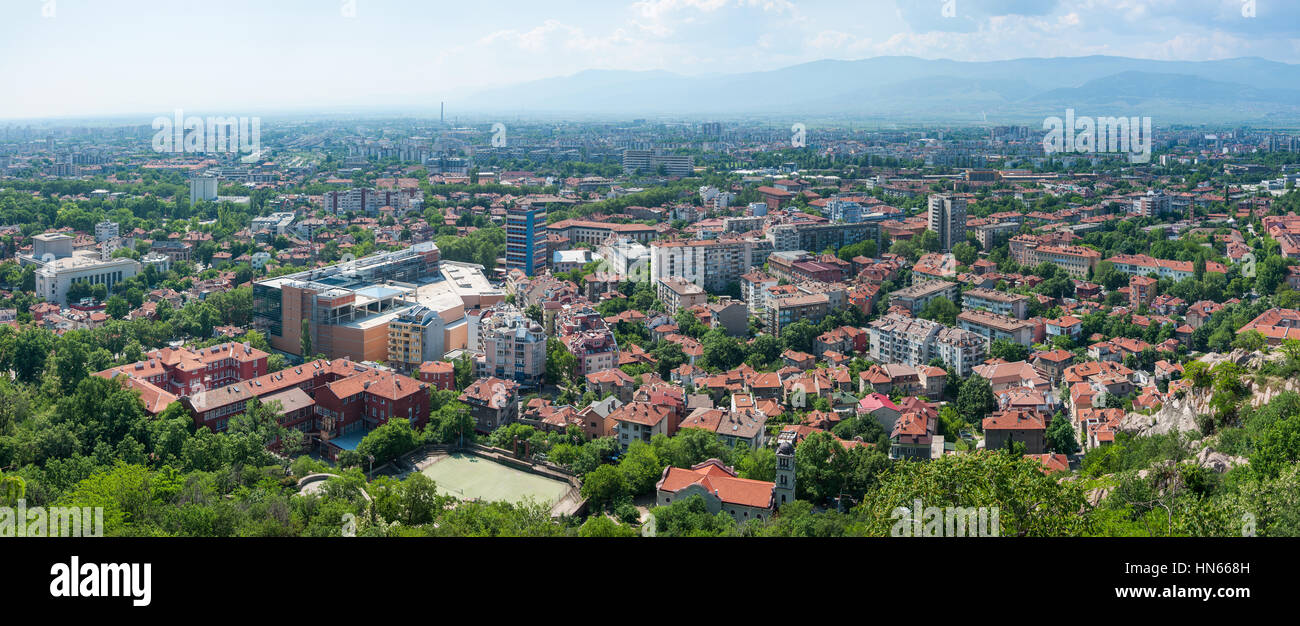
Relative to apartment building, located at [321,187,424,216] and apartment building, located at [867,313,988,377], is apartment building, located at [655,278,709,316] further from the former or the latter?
apartment building, located at [321,187,424,216]

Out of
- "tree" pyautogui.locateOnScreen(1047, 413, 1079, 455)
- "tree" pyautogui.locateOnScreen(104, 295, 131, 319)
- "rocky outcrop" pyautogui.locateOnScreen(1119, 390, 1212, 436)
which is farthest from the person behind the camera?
"tree" pyautogui.locateOnScreen(104, 295, 131, 319)

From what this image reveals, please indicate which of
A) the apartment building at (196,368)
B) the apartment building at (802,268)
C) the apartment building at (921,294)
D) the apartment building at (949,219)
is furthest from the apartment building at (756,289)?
the apartment building at (196,368)

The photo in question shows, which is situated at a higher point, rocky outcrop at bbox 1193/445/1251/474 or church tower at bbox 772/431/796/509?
rocky outcrop at bbox 1193/445/1251/474

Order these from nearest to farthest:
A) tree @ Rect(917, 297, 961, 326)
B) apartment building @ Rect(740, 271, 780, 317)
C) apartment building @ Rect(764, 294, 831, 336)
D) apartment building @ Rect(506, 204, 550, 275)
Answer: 1. apartment building @ Rect(764, 294, 831, 336)
2. tree @ Rect(917, 297, 961, 326)
3. apartment building @ Rect(740, 271, 780, 317)
4. apartment building @ Rect(506, 204, 550, 275)

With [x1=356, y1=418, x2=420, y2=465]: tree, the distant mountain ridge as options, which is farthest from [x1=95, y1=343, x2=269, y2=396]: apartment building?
the distant mountain ridge

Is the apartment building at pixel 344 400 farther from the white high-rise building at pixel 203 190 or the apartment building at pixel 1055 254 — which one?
the white high-rise building at pixel 203 190

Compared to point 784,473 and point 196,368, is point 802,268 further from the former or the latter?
point 196,368

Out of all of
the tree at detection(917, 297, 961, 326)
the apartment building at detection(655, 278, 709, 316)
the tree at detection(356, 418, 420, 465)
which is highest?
the apartment building at detection(655, 278, 709, 316)
